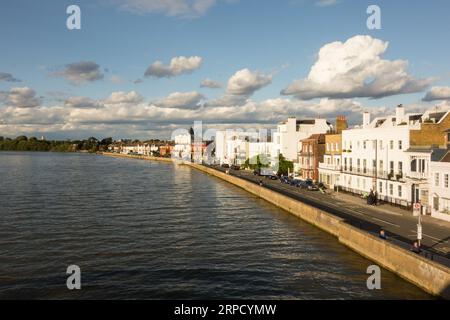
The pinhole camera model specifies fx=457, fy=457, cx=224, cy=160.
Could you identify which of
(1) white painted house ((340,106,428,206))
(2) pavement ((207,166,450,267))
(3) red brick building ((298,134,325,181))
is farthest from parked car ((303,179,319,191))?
(3) red brick building ((298,134,325,181))

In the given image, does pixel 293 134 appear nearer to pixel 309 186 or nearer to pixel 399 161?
pixel 309 186

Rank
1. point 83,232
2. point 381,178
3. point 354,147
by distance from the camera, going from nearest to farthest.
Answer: point 83,232, point 381,178, point 354,147

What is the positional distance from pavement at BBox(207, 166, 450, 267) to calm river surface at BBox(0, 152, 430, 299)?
9.30ft

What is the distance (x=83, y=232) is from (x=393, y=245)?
25.1 m

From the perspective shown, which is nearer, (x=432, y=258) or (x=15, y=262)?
(x=432, y=258)

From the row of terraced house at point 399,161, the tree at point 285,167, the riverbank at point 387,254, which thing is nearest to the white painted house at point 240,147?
the tree at point 285,167

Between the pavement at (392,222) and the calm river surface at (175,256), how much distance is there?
9.30ft

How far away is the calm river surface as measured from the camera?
988 inches

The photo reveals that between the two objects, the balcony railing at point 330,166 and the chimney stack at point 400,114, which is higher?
the chimney stack at point 400,114

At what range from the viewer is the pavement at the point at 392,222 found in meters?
29.0

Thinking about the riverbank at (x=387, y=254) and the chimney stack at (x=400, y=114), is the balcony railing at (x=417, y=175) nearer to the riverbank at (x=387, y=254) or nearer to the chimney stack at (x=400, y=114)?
the riverbank at (x=387, y=254)
